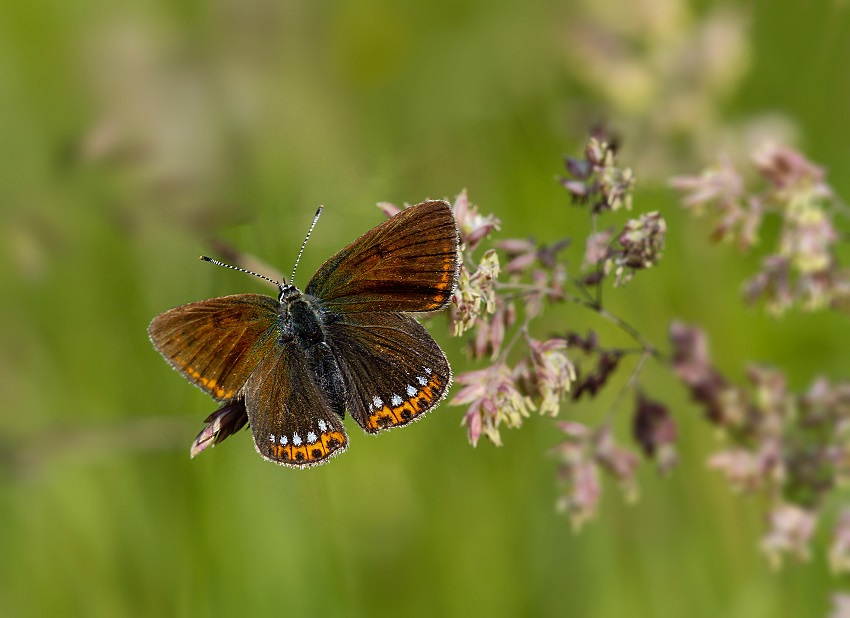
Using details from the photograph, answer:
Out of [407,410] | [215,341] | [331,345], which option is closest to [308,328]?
[331,345]

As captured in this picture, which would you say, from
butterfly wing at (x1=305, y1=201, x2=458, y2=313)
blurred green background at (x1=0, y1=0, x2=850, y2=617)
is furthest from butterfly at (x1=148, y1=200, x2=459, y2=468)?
blurred green background at (x1=0, y1=0, x2=850, y2=617)

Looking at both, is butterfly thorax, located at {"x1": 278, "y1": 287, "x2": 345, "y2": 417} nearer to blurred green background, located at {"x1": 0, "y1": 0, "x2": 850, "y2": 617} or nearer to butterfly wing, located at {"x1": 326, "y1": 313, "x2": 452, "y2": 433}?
butterfly wing, located at {"x1": 326, "y1": 313, "x2": 452, "y2": 433}

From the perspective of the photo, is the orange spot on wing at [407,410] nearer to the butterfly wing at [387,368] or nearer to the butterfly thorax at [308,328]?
the butterfly wing at [387,368]

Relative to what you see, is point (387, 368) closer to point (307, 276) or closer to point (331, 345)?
point (331, 345)

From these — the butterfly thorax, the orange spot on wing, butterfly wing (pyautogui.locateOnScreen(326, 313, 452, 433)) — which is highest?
the butterfly thorax

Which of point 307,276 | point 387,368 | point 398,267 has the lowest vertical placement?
point 387,368

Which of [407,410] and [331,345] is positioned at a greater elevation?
[331,345]

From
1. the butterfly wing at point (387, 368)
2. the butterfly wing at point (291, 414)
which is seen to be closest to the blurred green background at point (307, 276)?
the butterfly wing at point (387, 368)
